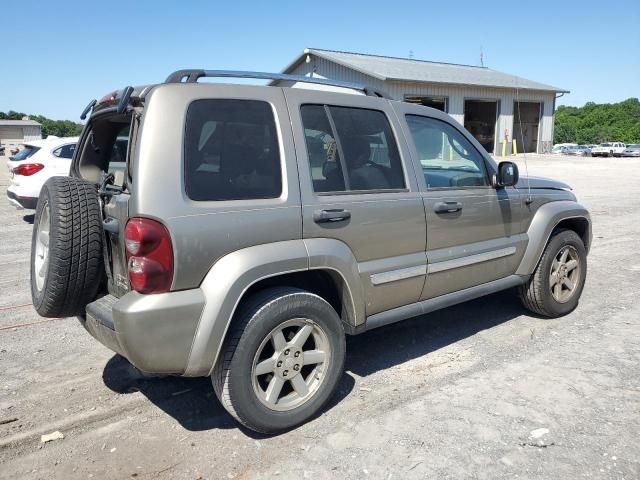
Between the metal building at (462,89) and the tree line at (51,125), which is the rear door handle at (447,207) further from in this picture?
the tree line at (51,125)

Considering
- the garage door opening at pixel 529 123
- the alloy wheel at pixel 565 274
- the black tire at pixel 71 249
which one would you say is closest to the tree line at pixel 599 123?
the garage door opening at pixel 529 123

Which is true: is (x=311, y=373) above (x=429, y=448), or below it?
above

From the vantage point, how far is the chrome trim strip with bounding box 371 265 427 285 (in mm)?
3588

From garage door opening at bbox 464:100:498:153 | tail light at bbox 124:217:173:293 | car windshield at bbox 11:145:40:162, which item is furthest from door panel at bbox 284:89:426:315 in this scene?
garage door opening at bbox 464:100:498:153

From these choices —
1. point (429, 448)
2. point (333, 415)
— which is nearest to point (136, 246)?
point (333, 415)

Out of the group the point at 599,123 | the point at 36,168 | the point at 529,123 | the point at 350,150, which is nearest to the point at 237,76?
the point at 350,150

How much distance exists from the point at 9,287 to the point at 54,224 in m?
3.83

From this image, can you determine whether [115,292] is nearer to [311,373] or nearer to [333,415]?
[311,373]

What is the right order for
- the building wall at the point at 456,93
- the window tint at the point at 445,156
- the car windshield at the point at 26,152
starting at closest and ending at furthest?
the window tint at the point at 445,156 → the car windshield at the point at 26,152 → the building wall at the point at 456,93

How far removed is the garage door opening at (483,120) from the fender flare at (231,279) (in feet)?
99.1

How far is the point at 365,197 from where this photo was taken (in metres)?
3.54

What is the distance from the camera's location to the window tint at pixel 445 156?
4.03 metres

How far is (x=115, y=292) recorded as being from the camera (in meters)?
3.21

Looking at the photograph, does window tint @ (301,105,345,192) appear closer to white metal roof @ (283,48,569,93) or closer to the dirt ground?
the dirt ground
